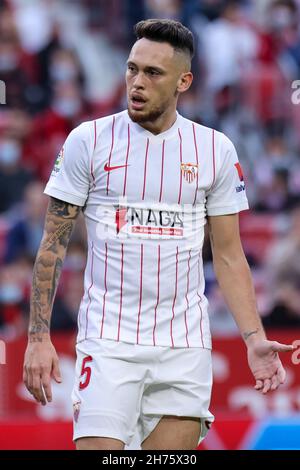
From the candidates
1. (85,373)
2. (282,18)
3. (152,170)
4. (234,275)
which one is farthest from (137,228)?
(282,18)

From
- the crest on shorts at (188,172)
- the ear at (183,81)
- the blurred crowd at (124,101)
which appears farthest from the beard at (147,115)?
the blurred crowd at (124,101)

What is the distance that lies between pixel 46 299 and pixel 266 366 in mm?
965

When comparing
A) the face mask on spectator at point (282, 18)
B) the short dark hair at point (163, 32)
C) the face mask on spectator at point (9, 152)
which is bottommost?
the short dark hair at point (163, 32)

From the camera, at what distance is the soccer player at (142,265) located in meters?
4.55

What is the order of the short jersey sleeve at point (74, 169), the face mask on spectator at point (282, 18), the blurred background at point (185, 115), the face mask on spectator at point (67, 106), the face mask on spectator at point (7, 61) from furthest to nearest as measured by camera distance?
1. the face mask on spectator at point (282, 18)
2. the face mask on spectator at point (7, 61)
3. the face mask on spectator at point (67, 106)
4. the blurred background at point (185, 115)
5. the short jersey sleeve at point (74, 169)

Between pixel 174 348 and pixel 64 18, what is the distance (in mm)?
8155

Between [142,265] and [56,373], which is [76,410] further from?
[142,265]

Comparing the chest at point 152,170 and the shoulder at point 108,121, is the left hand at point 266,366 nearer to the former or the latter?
the chest at point 152,170

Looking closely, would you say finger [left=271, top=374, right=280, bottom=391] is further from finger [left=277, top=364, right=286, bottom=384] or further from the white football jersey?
the white football jersey

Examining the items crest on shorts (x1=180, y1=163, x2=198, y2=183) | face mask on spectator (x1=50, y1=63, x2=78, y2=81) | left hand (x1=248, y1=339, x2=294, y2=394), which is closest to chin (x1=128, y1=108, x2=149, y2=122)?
crest on shorts (x1=180, y1=163, x2=198, y2=183)

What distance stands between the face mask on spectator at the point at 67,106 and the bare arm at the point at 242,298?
606cm

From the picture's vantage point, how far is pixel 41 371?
4.42 metres

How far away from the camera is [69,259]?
9.20 metres
